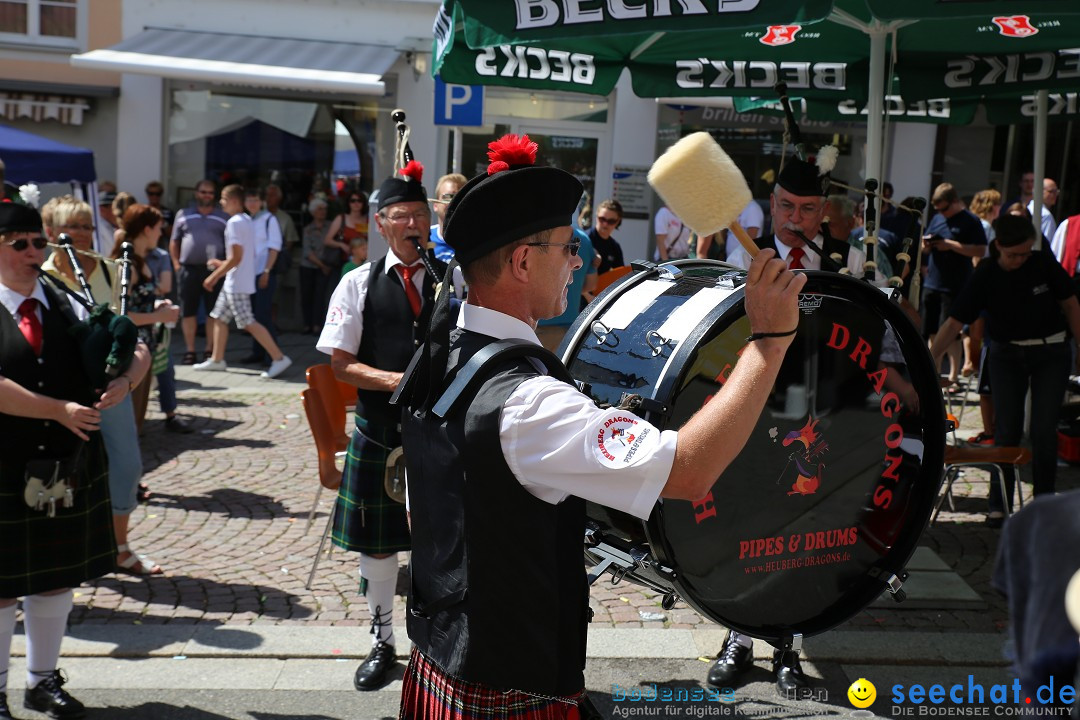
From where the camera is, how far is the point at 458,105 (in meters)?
7.21

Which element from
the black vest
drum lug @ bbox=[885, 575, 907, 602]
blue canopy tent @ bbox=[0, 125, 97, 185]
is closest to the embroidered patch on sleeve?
drum lug @ bbox=[885, 575, 907, 602]

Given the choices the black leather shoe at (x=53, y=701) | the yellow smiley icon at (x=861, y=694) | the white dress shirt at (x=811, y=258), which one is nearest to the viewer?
the black leather shoe at (x=53, y=701)

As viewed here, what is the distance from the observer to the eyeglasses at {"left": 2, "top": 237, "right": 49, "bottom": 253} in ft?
12.2

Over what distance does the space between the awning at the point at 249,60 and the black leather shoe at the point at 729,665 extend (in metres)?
8.96

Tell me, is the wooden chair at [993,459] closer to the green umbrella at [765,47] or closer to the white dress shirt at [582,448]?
the green umbrella at [765,47]

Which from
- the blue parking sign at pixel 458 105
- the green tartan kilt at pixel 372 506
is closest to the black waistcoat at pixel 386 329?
the green tartan kilt at pixel 372 506

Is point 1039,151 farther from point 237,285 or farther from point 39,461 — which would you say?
point 237,285

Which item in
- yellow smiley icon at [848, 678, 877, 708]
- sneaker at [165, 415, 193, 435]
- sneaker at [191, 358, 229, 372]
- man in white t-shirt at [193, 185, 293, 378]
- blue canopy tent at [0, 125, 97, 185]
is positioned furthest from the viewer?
sneaker at [191, 358, 229, 372]

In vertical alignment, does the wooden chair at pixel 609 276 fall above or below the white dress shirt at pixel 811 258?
below

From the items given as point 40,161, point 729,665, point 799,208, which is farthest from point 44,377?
point 40,161

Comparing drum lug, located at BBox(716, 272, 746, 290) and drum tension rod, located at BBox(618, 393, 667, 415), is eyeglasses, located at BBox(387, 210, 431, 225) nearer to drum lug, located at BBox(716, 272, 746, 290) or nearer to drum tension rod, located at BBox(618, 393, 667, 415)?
drum lug, located at BBox(716, 272, 746, 290)

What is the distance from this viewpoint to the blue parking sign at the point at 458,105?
7188 mm

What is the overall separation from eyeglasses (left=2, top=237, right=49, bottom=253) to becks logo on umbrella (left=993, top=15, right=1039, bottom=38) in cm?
461

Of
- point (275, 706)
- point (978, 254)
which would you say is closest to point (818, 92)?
point (978, 254)
